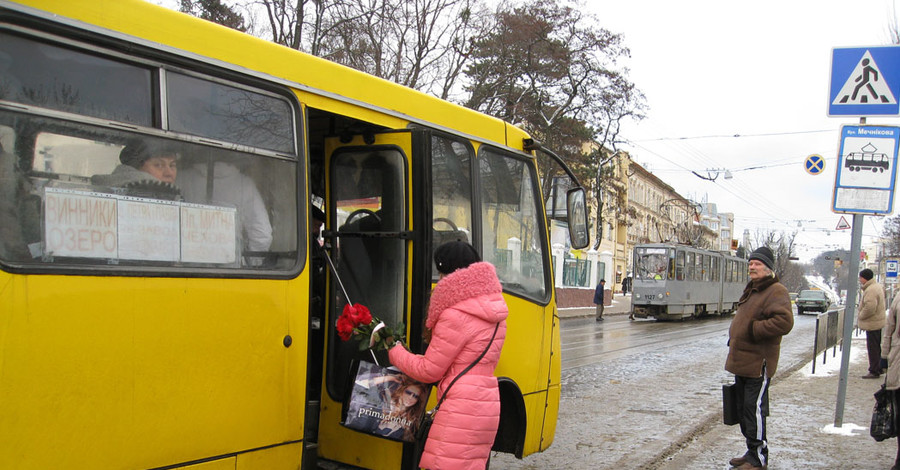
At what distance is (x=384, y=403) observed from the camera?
3.77m

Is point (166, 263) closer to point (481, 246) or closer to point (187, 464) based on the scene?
point (187, 464)

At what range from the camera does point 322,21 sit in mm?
20094

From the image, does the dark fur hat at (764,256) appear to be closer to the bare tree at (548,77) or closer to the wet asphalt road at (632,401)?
the wet asphalt road at (632,401)

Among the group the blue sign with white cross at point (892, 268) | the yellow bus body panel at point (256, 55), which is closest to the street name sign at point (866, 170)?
the yellow bus body panel at point (256, 55)

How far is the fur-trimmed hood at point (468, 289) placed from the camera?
3.56m

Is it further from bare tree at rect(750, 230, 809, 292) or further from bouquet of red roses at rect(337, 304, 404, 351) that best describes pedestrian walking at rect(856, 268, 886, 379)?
bare tree at rect(750, 230, 809, 292)

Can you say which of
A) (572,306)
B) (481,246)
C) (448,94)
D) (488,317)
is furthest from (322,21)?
(572,306)

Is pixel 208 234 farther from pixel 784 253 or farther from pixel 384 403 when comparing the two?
pixel 784 253

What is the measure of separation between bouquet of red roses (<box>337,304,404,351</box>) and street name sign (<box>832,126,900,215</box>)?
530cm

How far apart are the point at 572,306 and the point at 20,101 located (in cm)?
3564

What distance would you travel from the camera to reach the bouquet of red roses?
3.59 metres

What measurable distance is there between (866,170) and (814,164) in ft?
33.4

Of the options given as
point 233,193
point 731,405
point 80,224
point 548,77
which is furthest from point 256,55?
point 548,77

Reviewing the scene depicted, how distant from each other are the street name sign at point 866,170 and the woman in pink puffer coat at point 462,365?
4938 millimetres
